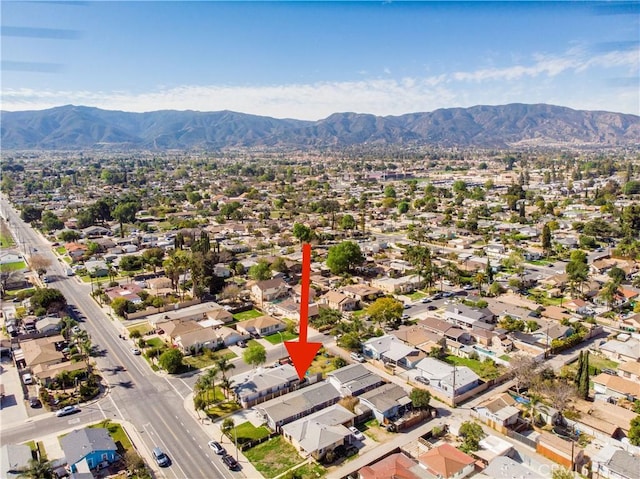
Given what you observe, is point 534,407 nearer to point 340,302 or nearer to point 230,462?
point 230,462

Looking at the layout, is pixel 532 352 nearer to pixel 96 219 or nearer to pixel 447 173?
pixel 96 219

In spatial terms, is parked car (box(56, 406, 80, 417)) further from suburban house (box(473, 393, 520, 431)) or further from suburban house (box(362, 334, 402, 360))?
suburban house (box(473, 393, 520, 431))

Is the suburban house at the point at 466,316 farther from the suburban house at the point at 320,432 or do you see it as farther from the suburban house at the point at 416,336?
the suburban house at the point at 320,432

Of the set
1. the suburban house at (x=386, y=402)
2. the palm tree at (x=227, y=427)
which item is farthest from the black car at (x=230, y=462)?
the suburban house at (x=386, y=402)

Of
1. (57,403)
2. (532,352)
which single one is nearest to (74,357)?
(57,403)

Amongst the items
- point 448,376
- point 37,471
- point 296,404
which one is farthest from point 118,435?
point 448,376
